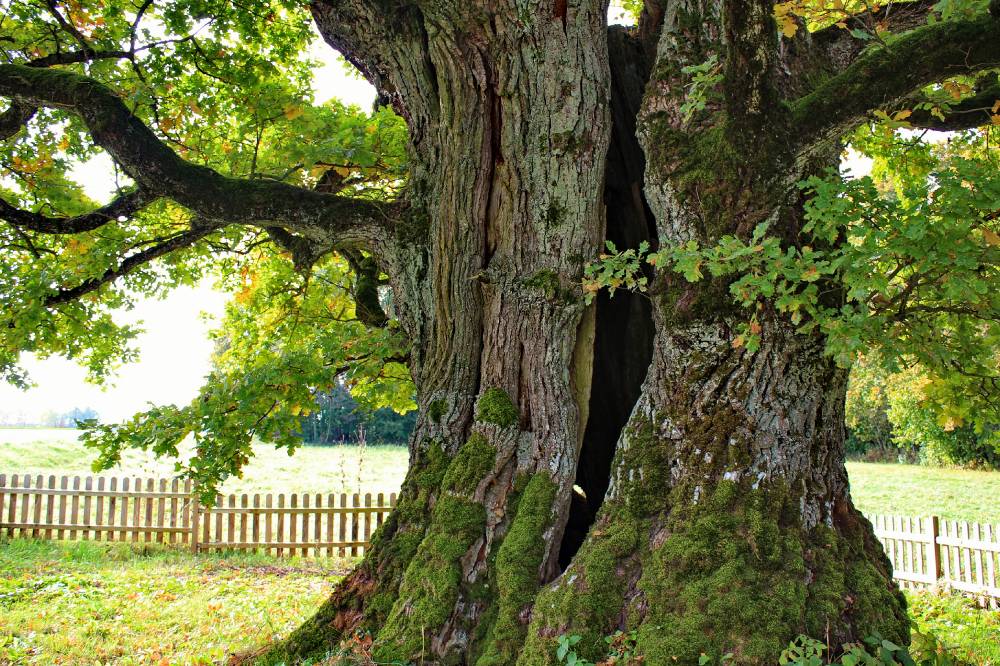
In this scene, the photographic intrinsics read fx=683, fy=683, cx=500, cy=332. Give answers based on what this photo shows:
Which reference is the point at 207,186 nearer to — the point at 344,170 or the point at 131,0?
the point at 344,170

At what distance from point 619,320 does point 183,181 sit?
11.3 ft

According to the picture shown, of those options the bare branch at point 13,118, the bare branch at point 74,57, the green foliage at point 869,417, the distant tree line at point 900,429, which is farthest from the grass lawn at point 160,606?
the green foliage at point 869,417

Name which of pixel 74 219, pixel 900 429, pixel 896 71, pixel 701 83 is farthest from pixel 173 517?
pixel 900 429

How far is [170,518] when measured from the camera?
12.0 metres

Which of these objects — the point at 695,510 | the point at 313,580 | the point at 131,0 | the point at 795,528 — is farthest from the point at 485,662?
the point at 131,0

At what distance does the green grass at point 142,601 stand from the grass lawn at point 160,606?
0.01 meters

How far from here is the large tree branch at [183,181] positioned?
5.01 m

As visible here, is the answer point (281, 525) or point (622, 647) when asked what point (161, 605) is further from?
point (622, 647)

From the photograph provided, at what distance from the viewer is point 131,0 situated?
7191mm

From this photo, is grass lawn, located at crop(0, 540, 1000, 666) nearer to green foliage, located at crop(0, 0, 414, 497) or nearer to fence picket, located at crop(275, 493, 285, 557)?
fence picket, located at crop(275, 493, 285, 557)

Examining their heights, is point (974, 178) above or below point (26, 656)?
above

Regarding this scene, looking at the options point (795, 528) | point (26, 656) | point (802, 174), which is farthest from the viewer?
point (26, 656)

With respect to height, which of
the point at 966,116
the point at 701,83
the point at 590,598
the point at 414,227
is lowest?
the point at 590,598

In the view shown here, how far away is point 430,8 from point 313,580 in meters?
8.02
